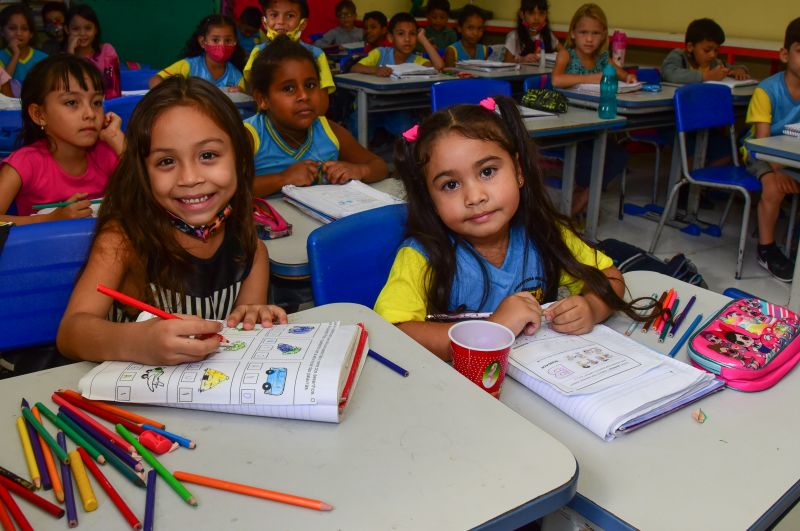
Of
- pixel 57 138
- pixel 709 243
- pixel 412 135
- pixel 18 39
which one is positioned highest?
pixel 18 39

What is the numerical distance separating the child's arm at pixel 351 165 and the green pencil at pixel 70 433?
1416 millimetres

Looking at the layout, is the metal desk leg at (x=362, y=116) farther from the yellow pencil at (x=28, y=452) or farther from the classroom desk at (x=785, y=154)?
the yellow pencil at (x=28, y=452)

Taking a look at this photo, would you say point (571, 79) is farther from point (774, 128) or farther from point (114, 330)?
point (114, 330)

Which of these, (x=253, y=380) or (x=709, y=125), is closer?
(x=253, y=380)

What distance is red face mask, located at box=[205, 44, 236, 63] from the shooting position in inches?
168

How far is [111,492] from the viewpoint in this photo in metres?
0.73

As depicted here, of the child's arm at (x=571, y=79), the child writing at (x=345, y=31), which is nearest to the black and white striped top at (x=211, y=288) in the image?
the child's arm at (x=571, y=79)

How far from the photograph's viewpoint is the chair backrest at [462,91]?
122 inches

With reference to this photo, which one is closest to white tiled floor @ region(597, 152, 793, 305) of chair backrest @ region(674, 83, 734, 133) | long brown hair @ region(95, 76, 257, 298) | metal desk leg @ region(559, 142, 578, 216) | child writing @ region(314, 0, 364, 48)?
metal desk leg @ region(559, 142, 578, 216)

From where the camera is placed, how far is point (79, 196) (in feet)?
6.91

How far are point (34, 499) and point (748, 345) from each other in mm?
1015

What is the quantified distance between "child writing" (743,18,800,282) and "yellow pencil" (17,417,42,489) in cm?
340

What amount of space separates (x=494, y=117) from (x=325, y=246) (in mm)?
463

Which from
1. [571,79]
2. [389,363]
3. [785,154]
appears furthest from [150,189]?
[571,79]
